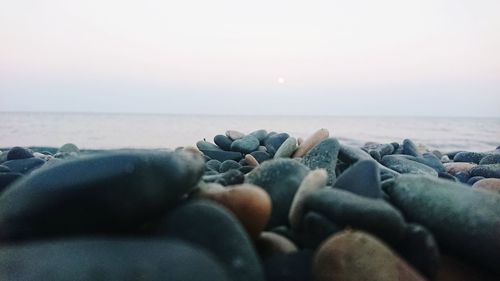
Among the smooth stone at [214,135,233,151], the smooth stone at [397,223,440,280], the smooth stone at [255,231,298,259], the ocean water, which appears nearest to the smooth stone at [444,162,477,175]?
the smooth stone at [214,135,233,151]

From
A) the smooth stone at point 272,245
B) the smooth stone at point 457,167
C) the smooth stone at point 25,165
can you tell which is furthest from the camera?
the smooth stone at point 457,167

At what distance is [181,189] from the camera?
1779 mm

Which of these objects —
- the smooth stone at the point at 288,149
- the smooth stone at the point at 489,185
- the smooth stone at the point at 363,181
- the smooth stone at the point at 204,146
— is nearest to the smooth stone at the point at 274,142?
the smooth stone at the point at 204,146

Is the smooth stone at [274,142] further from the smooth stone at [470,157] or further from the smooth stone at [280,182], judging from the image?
the smooth stone at [280,182]

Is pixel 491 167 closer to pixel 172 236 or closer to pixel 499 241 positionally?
pixel 499 241

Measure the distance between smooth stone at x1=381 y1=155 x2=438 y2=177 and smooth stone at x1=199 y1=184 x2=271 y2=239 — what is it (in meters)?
2.59

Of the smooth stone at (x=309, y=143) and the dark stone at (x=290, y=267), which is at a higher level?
the smooth stone at (x=309, y=143)

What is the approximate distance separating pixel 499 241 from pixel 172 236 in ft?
4.20

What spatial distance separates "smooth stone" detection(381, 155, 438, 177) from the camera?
4.07 metres

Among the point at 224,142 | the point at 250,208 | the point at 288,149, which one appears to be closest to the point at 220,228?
the point at 250,208

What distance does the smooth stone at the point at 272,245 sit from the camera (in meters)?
1.72

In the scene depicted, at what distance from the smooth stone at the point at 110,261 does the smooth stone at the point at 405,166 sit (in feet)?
9.84

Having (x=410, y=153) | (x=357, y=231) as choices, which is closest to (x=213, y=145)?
(x=410, y=153)

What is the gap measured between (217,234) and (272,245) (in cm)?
29
